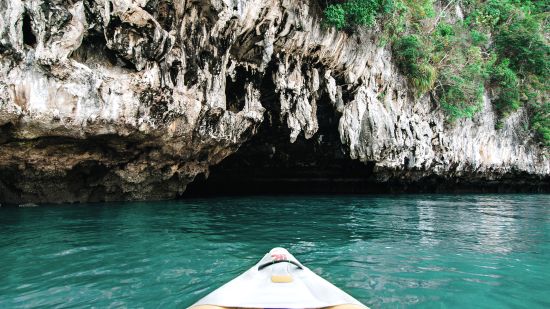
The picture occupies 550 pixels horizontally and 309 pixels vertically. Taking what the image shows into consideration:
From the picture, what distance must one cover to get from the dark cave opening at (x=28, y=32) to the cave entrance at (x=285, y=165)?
7.73m

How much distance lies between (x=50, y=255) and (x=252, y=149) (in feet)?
39.6

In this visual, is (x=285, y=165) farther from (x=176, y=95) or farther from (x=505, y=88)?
(x=505, y=88)

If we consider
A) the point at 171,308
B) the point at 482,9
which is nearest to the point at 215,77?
the point at 171,308

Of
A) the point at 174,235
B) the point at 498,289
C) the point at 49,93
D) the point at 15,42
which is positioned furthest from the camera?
the point at 49,93

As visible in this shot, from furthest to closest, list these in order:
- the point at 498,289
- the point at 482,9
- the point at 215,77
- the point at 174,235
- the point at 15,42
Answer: the point at 482,9 → the point at 215,77 → the point at 15,42 → the point at 174,235 → the point at 498,289

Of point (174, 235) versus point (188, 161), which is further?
point (188, 161)

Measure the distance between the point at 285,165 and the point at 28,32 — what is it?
1317cm

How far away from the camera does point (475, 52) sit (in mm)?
18344

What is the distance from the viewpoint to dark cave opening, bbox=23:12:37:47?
7477 millimetres

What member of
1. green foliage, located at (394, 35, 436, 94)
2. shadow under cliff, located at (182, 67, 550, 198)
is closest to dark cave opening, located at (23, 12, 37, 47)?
shadow under cliff, located at (182, 67, 550, 198)

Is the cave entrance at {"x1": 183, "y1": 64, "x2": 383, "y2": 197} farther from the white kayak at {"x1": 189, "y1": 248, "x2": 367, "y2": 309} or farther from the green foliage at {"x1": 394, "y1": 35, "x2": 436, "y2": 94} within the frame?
the white kayak at {"x1": 189, "y1": 248, "x2": 367, "y2": 309}

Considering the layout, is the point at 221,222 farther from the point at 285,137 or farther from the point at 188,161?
the point at 285,137

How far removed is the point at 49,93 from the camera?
800 cm

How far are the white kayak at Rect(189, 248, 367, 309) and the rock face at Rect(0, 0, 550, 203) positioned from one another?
284 inches
